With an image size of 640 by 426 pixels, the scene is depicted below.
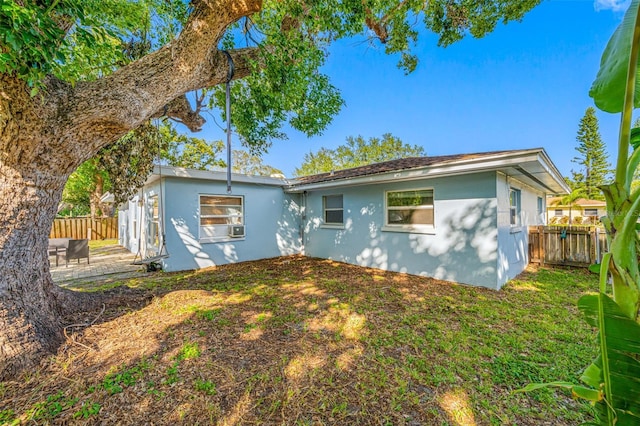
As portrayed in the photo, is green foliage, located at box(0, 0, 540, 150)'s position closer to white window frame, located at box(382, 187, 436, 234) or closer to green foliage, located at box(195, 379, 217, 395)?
white window frame, located at box(382, 187, 436, 234)

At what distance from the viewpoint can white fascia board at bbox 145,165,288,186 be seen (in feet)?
22.7

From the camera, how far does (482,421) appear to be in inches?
81.7

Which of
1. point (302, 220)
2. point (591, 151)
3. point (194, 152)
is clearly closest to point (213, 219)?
point (302, 220)

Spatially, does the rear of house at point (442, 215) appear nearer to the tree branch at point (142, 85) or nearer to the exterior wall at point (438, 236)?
the exterior wall at point (438, 236)

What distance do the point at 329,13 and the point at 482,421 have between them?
5.60m

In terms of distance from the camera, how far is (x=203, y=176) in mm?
7699

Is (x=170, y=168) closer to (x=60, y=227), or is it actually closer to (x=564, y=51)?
(x=564, y=51)

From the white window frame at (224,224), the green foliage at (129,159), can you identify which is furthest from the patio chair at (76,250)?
the white window frame at (224,224)

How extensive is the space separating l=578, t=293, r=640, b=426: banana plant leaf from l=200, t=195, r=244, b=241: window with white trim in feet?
28.3

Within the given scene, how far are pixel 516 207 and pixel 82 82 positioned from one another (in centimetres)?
1001

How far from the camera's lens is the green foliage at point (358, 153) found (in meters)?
27.9

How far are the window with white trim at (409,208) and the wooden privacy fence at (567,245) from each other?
15.0 ft

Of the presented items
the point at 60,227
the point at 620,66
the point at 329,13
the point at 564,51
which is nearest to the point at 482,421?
the point at 620,66

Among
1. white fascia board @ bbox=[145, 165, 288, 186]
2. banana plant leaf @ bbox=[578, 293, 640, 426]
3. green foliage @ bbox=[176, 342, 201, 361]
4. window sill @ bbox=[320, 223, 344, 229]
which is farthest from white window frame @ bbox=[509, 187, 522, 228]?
green foliage @ bbox=[176, 342, 201, 361]
